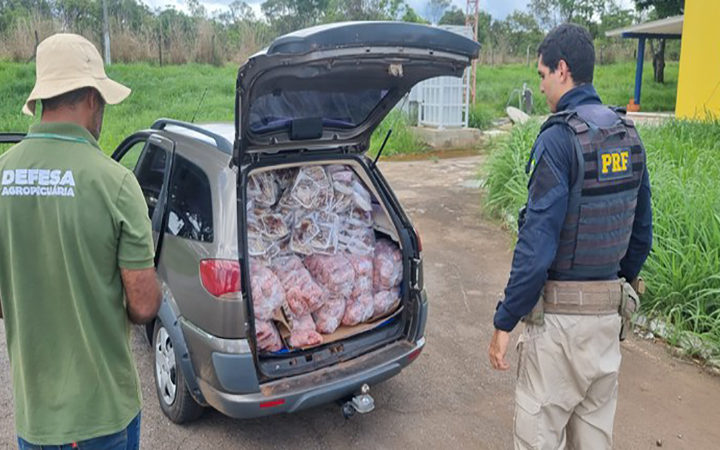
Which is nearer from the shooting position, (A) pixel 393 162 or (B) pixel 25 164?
(B) pixel 25 164

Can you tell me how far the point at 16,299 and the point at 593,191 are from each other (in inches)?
80.4

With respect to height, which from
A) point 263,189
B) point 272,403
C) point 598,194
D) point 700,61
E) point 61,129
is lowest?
point 272,403

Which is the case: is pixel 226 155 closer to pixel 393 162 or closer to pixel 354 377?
pixel 354 377

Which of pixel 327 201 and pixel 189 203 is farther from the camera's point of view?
pixel 327 201

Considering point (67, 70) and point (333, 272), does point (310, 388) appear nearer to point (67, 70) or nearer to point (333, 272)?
point (333, 272)

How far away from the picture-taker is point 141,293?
1955mm

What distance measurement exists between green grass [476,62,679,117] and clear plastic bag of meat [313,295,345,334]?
1722 cm

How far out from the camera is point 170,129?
3.81 meters

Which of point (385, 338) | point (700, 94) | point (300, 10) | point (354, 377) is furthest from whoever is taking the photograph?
point (300, 10)

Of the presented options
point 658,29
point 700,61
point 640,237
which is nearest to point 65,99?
point 640,237

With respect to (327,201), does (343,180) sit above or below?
above

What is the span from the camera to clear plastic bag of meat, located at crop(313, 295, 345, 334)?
3.37 meters

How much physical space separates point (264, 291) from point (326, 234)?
1.98 ft

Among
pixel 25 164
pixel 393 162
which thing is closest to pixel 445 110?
pixel 393 162
